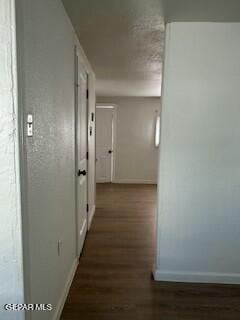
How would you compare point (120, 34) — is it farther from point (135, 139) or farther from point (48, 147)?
point (135, 139)

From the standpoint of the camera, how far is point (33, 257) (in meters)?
1.26

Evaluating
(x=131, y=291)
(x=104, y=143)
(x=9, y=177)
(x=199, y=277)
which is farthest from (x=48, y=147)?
(x=104, y=143)

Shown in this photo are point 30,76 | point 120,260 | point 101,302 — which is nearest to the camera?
point 30,76

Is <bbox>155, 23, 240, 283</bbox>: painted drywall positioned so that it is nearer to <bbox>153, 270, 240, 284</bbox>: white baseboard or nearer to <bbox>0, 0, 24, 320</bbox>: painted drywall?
<bbox>153, 270, 240, 284</bbox>: white baseboard

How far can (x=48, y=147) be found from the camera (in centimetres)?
150

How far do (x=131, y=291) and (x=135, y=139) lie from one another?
470 cm

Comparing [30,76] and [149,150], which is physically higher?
[30,76]

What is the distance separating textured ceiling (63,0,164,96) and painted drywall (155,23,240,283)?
0.93ft

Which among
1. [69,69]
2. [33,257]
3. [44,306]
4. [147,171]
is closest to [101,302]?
[44,306]

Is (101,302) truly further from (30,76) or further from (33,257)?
(30,76)

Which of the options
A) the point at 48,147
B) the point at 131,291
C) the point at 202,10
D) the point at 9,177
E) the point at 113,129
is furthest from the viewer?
the point at 113,129

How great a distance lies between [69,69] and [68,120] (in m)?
0.44

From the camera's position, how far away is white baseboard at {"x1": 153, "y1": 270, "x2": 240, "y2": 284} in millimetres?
2230

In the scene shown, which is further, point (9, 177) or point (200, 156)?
point (200, 156)
